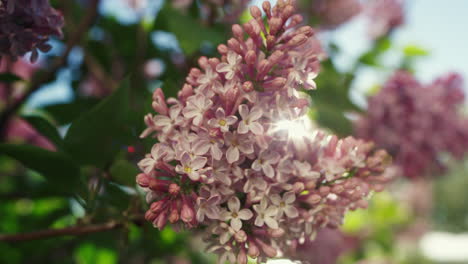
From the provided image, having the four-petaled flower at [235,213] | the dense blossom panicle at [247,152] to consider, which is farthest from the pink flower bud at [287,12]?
the four-petaled flower at [235,213]

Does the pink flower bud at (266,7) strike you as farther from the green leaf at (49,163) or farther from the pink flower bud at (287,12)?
the green leaf at (49,163)

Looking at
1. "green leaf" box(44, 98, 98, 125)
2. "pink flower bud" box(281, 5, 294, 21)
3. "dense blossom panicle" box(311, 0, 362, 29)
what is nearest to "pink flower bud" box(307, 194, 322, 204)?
"pink flower bud" box(281, 5, 294, 21)

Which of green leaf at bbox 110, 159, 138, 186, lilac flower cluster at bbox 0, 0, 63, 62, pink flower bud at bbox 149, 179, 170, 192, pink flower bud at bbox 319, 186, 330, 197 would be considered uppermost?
pink flower bud at bbox 319, 186, 330, 197

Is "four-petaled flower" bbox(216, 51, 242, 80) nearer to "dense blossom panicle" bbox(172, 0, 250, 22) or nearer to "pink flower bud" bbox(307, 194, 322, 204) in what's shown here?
"pink flower bud" bbox(307, 194, 322, 204)

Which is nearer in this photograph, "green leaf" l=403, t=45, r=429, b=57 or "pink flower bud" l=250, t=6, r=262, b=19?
"pink flower bud" l=250, t=6, r=262, b=19

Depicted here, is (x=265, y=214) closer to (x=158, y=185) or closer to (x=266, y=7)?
(x=158, y=185)

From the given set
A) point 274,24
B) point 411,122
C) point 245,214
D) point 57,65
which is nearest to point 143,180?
point 245,214

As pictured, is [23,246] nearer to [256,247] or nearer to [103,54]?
[103,54]

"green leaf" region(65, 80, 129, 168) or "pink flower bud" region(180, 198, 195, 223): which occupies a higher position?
"pink flower bud" region(180, 198, 195, 223)
